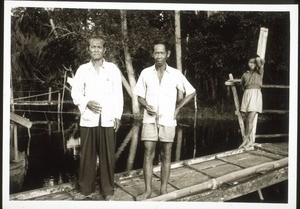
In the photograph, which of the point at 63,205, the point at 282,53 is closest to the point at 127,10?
the point at 282,53

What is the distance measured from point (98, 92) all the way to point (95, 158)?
0.53 meters

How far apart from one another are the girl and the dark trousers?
119cm

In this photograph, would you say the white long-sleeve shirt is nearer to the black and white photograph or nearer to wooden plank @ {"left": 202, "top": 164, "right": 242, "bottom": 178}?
the black and white photograph

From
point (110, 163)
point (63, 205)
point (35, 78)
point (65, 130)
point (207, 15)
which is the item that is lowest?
point (63, 205)

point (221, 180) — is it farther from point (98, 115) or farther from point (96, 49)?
point (96, 49)

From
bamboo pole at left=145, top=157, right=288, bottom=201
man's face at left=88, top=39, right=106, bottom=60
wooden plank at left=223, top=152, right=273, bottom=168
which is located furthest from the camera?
wooden plank at left=223, top=152, right=273, bottom=168

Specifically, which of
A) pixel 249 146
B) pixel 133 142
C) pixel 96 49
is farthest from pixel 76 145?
pixel 249 146

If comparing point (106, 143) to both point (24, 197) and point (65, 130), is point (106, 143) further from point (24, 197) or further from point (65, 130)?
point (24, 197)

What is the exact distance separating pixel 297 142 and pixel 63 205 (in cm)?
202

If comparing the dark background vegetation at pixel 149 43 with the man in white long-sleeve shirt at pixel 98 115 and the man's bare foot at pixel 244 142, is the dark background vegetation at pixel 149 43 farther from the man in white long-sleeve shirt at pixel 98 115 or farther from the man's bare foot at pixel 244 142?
the man's bare foot at pixel 244 142

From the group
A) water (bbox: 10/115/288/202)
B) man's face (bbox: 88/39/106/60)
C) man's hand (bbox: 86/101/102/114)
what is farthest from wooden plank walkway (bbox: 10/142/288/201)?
man's face (bbox: 88/39/106/60)

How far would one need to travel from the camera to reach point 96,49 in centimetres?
297

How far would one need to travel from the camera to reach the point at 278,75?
10.1 feet

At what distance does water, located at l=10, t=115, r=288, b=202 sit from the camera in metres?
3.09
